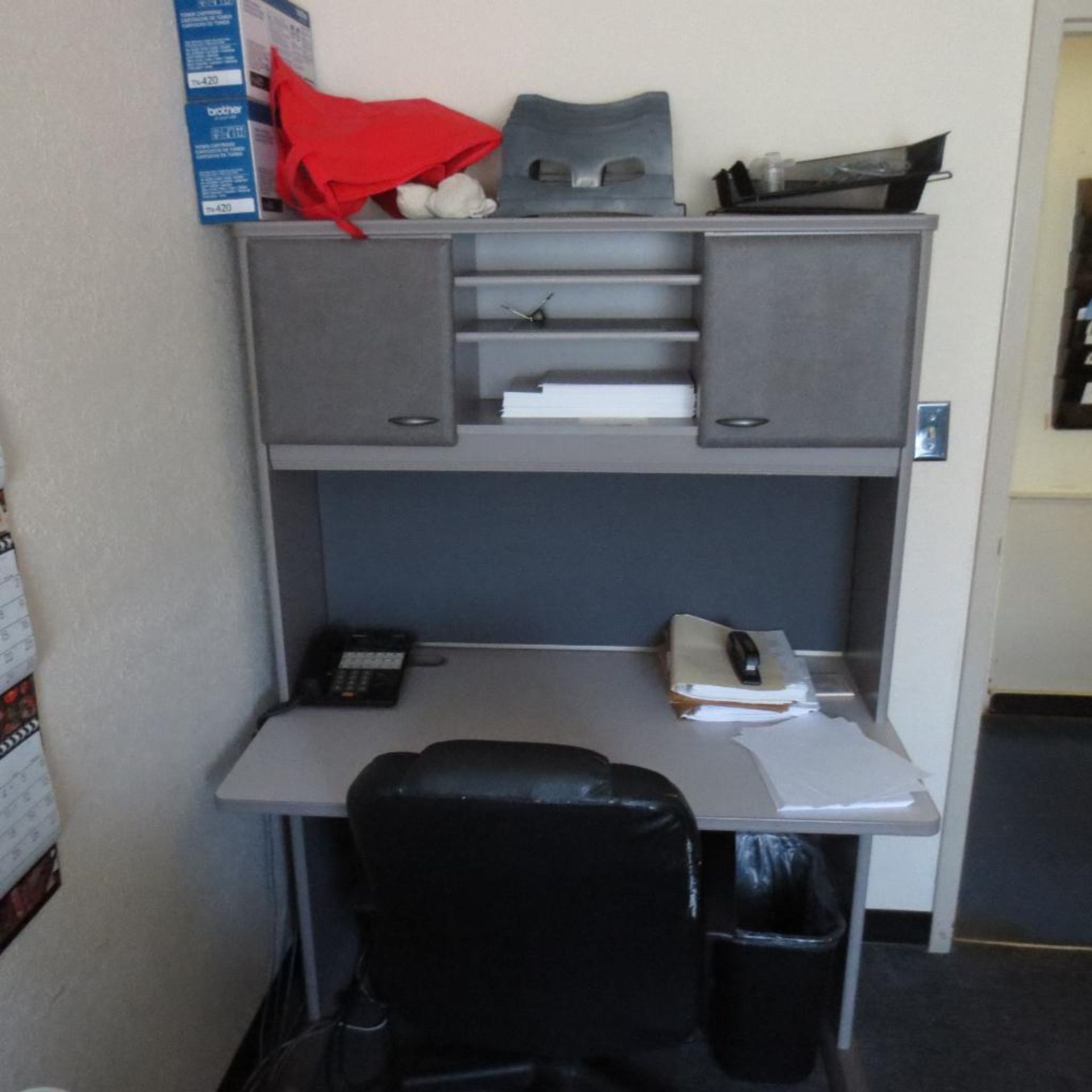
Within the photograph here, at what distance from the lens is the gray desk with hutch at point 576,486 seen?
158 cm

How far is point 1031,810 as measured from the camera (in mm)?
2801

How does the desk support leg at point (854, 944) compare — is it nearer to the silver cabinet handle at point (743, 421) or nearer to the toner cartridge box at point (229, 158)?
the silver cabinet handle at point (743, 421)

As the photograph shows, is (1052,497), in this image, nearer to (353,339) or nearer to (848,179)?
(848,179)

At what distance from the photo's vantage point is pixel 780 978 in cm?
178

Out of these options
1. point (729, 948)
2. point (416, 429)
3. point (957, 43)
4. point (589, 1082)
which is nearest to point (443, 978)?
point (589, 1082)

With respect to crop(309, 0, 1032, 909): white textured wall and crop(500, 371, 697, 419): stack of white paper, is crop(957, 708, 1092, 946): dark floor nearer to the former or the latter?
crop(309, 0, 1032, 909): white textured wall

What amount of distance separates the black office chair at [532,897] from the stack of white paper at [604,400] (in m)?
0.64

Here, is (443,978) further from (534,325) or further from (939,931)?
(939,931)

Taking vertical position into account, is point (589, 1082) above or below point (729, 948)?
below

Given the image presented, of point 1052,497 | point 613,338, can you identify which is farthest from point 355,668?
point 1052,497

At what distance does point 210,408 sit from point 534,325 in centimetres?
60

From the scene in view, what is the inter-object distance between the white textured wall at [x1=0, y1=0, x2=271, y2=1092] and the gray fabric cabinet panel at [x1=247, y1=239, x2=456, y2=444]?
0.14 meters

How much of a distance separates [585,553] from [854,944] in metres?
0.92

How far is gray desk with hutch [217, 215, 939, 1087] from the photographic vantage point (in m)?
1.58
